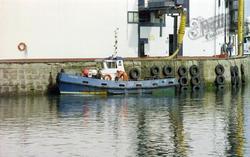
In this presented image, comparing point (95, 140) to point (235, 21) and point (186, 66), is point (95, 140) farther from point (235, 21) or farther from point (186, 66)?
point (235, 21)

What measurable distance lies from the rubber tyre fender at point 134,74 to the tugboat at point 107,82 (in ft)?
3.19

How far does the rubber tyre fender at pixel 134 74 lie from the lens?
48.2m

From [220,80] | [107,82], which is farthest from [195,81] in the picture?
[107,82]

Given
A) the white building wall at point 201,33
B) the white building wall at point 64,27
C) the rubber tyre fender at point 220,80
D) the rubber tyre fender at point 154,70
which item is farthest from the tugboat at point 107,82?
the white building wall at point 201,33

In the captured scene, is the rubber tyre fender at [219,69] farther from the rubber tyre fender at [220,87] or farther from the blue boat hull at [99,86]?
the blue boat hull at [99,86]

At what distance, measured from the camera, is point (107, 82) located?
44938 millimetres

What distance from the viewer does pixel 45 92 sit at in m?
45.2

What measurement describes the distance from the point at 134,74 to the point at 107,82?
12.5 ft

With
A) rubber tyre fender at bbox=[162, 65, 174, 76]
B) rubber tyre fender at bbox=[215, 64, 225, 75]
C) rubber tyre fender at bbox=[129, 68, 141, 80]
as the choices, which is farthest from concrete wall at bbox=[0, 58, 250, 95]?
rubber tyre fender at bbox=[215, 64, 225, 75]

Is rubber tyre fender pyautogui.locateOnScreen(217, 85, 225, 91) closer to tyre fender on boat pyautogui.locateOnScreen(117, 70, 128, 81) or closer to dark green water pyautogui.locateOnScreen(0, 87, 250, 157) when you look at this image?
dark green water pyautogui.locateOnScreen(0, 87, 250, 157)

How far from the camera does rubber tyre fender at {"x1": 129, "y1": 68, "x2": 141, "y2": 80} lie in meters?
48.2

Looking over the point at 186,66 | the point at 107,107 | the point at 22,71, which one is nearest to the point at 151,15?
the point at 186,66

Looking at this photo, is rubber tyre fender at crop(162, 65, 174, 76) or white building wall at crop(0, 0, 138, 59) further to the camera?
rubber tyre fender at crop(162, 65, 174, 76)

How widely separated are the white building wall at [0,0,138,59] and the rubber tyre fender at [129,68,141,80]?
3.07 m
